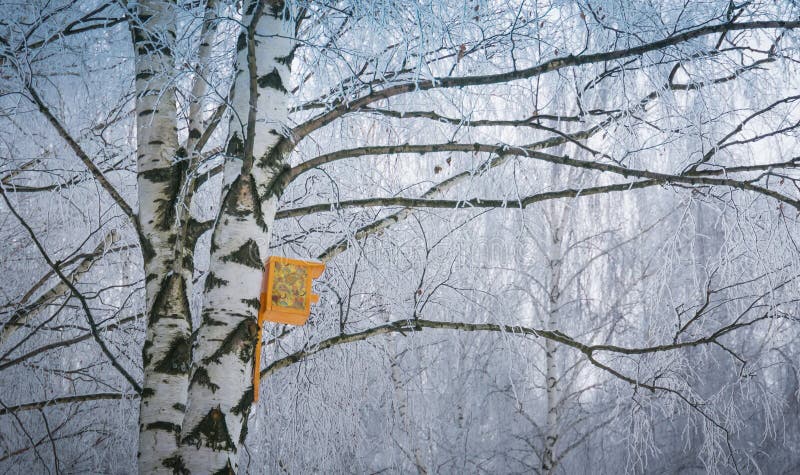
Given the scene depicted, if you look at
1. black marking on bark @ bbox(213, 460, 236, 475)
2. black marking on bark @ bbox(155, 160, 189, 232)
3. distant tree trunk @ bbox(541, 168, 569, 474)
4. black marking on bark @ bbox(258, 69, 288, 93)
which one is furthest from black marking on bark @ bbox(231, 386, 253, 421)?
distant tree trunk @ bbox(541, 168, 569, 474)

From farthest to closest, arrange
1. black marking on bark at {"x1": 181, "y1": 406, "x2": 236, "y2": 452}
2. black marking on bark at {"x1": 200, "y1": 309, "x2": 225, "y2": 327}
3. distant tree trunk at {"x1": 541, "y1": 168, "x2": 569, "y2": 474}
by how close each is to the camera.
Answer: distant tree trunk at {"x1": 541, "y1": 168, "x2": 569, "y2": 474}, black marking on bark at {"x1": 200, "y1": 309, "x2": 225, "y2": 327}, black marking on bark at {"x1": 181, "y1": 406, "x2": 236, "y2": 452}

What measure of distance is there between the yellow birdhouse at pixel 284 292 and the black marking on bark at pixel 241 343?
9 centimetres

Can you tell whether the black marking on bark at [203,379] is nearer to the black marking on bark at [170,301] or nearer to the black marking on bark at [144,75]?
the black marking on bark at [170,301]

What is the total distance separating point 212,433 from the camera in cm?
187

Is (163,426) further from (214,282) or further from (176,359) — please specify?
(214,282)

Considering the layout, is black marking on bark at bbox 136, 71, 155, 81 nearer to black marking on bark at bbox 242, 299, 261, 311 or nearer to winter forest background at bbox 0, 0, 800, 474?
winter forest background at bbox 0, 0, 800, 474

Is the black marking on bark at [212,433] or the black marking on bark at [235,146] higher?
the black marking on bark at [235,146]

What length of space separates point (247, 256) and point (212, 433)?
20.4 inches

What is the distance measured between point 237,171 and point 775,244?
215 centimetres

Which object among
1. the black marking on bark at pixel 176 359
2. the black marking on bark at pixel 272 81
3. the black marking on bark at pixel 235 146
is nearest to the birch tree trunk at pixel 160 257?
the black marking on bark at pixel 176 359

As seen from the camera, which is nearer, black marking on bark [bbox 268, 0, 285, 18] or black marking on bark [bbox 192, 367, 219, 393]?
black marking on bark [bbox 192, 367, 219, 393]

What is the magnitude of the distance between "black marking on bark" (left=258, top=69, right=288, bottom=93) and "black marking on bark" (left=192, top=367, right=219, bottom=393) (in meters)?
0.91

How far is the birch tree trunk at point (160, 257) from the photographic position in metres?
2.26

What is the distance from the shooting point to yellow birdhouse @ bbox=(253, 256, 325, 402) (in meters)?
2.15
